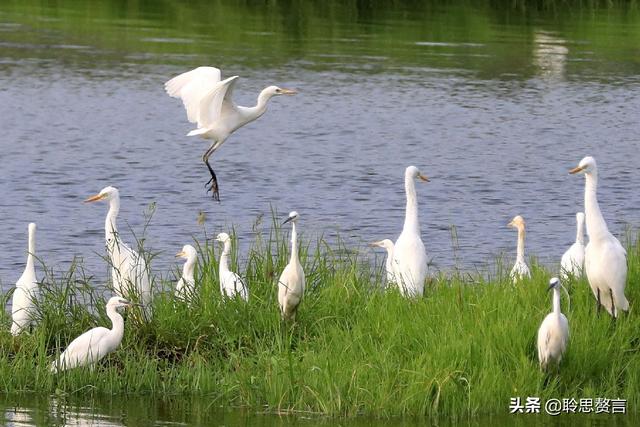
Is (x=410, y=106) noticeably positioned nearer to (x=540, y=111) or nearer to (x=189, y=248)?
(x=540, y=111)

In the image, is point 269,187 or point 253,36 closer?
point 269,187

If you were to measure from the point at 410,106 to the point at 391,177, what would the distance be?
5.36m

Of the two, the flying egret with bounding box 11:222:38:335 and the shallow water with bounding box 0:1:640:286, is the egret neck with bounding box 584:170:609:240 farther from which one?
the shallow water with bounding box 0:1:640:286

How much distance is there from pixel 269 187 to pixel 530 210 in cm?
318

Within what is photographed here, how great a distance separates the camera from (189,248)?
34.4 ft

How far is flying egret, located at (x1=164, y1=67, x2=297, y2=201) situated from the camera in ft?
34.8

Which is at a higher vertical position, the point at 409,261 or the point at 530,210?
the point at 409,261

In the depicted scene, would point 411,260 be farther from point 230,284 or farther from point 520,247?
point 520,247

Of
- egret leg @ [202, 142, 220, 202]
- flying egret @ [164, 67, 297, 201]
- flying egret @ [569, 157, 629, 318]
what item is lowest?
flying egret @ [569, 157, 629, 318]

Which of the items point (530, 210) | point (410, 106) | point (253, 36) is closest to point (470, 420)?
point (530, 210)

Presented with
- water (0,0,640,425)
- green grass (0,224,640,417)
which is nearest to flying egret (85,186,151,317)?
green grass (0,224,640,417)

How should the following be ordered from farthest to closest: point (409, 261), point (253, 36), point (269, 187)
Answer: point (253, 36)
point (269, 187)
point (409, 261)

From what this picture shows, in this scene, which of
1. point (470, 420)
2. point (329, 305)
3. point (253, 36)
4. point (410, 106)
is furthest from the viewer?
point (253, 36)

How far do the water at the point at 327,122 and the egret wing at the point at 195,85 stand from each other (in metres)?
1.85
